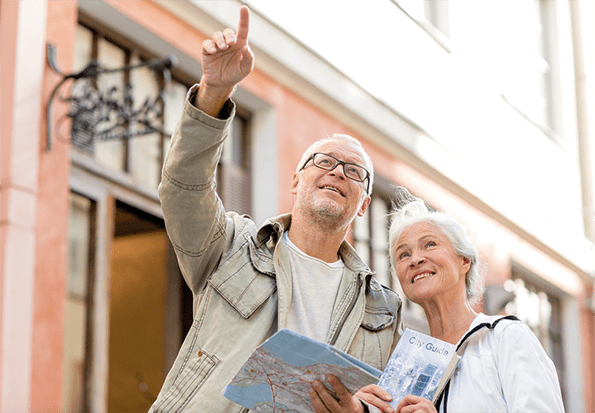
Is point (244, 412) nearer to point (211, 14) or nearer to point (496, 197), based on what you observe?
point (211, 14)

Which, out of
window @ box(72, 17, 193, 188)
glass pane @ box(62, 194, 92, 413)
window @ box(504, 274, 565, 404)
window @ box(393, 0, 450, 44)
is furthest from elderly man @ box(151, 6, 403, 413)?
window @ box(504, 274, 565, 404)

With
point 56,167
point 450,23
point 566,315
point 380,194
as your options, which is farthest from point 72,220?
point 566,315

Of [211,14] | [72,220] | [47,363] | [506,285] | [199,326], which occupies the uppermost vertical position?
[211,14]

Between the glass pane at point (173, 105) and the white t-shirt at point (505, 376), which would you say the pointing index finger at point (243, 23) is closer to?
the white t-shirt at point (505, 376)

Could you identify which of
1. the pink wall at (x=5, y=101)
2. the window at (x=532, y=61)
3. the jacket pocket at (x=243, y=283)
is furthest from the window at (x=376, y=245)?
the jacket pocket at (x=243, y=283)

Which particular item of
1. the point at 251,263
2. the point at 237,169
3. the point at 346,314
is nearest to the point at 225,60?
the point at 251,263

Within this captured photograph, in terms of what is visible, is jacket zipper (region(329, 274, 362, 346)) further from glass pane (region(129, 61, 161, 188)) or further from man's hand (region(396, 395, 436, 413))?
glass pane (region(129, 61, 161, 188))

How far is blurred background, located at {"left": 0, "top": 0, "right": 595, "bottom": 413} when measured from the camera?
6578mm

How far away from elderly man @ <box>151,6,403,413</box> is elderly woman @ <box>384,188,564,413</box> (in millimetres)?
210

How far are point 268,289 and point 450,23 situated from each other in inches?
414

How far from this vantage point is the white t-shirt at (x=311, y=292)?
3.50 metres

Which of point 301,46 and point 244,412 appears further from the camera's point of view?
point 301,46

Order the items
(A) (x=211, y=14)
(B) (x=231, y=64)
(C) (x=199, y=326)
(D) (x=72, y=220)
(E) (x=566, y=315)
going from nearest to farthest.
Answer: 1. (B) (x=231, y=64)
2. (C) (x=199, y=326)
3. (D) (x=72, y=220)
4. (A) (x=211, y=14)
5. (E) (x=566, y=315)

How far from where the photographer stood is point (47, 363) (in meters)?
6.39
